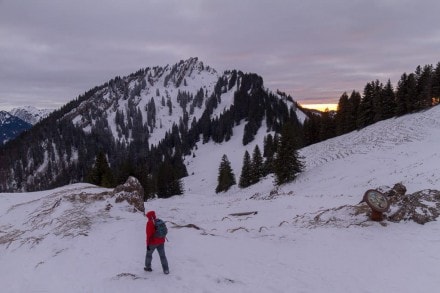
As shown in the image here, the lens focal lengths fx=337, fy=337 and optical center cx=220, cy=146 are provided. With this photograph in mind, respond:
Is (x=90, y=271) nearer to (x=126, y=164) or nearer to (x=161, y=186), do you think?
(x=126, y=164)

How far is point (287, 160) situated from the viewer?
4628 centimetres

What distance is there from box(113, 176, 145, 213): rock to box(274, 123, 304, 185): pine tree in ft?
84.8

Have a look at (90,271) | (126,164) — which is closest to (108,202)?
(90,271)

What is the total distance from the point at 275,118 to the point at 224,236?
141 meters

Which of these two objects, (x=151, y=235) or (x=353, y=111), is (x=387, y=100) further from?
(x=151, y=235)

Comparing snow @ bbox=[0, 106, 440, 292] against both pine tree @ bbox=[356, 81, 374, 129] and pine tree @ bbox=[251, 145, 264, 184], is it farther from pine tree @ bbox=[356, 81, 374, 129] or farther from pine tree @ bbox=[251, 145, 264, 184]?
pine tree @ bbox=[356, 81, 374, 129]

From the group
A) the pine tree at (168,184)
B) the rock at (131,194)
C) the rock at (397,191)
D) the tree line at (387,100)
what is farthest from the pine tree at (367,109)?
the rock at (131,194)

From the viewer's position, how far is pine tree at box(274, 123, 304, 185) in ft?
152

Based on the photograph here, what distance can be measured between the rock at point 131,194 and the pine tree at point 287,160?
84.8 ft

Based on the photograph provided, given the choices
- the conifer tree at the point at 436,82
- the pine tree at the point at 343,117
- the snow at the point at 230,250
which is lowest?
the snow at the point at 230,250

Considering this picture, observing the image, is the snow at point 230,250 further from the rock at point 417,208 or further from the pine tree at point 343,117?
the pine tree at point 343,117

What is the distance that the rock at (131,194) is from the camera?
23.1 m

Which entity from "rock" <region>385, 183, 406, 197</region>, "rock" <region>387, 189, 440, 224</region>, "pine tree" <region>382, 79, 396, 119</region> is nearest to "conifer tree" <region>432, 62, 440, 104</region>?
"pine tree" <region>382, 79, 396, 119</region>

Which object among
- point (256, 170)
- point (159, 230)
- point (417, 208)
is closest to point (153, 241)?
point (159, 230)
